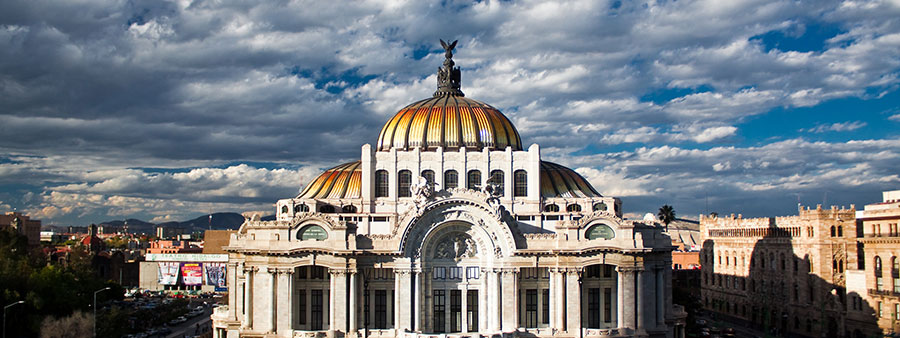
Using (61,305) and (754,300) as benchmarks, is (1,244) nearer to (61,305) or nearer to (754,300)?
(61,305)

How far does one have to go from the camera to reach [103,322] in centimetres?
9331

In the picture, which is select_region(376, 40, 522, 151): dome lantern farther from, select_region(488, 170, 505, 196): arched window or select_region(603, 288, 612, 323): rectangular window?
select_region(603, 288, 612, 323): rectangular window

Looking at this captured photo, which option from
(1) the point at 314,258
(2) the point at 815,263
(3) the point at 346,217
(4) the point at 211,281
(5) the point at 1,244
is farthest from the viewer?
(4) the point at 211,281

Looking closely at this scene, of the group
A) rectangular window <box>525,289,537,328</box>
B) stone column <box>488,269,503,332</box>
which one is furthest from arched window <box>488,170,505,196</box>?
stone column <box>488,269,503,332</box>

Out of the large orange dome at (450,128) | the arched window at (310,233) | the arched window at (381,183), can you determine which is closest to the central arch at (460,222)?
the arched window at (310,233)

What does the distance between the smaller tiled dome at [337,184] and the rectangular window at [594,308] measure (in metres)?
26.2

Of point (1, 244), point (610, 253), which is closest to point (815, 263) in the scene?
point (610, 253)

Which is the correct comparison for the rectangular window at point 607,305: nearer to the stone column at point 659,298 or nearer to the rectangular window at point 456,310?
the stone column at point 659,298

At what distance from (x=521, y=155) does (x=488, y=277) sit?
1605cm

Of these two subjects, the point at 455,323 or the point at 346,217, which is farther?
the point at 346,217

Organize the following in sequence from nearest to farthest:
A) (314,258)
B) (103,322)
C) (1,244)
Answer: (314,258), (103,322), (1,244)

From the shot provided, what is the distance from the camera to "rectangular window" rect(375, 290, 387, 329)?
2955 inches

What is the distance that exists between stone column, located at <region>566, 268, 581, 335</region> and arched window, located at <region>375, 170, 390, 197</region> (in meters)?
22.0

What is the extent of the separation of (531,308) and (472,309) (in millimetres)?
5392
